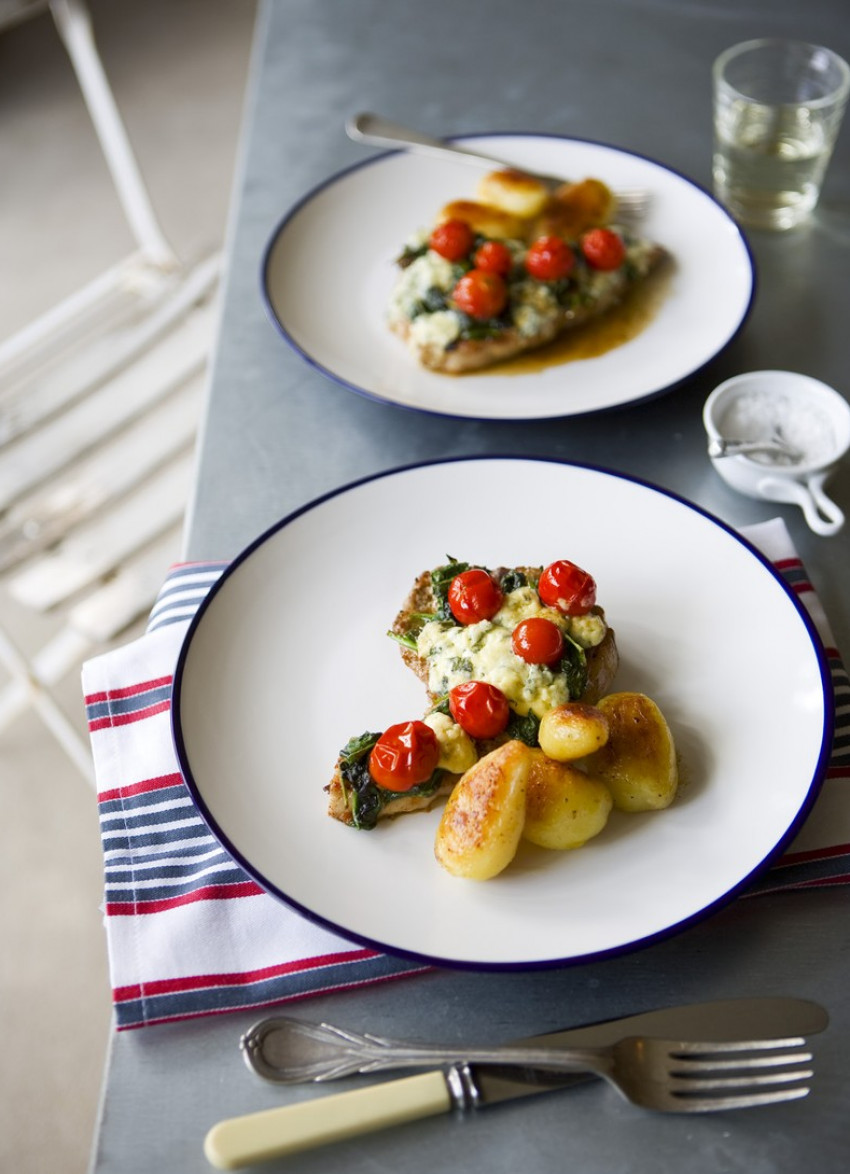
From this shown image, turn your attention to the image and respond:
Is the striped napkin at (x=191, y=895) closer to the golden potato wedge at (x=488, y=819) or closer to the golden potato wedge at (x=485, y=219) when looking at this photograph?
the golden potato wedge at (x=488, y=819)

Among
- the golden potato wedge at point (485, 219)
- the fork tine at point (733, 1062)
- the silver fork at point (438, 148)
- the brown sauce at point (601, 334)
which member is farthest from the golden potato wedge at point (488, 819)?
the silver fork at point (438, 148)

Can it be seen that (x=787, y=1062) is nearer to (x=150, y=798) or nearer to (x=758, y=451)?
(x=150, y=798)

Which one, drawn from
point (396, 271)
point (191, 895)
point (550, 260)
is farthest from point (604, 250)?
point (191, 895)

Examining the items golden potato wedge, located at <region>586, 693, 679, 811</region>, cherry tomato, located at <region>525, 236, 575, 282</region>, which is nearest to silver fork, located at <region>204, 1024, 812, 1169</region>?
golden potato wedge, located at <region>586, 693, 679, 811</region>

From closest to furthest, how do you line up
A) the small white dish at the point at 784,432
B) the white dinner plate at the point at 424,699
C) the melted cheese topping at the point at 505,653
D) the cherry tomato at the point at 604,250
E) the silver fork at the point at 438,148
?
the white dinner plate at the point at 424,699 < the melted cheese topping at the point at 505,653 < the small white dish at the point at 784,432 < the cherry tomato at the point at 604,250 < the silver fork at the point at 438,148

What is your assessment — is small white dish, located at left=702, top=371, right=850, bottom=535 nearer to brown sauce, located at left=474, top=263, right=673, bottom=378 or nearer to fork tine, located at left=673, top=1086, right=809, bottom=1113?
brown sauce, located at left=474, top=263, right=673, bottom=378

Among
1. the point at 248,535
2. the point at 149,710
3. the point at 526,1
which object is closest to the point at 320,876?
the point at 149,710
